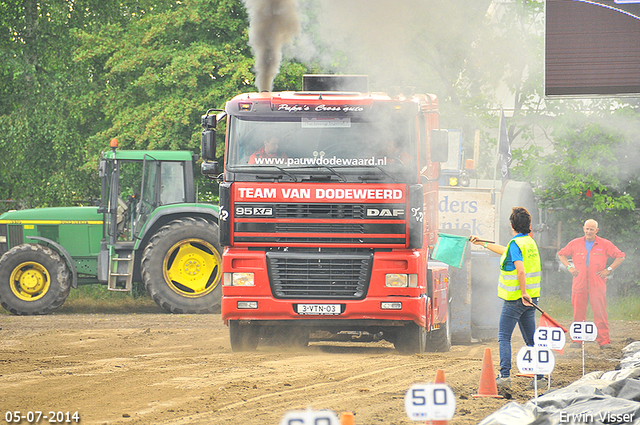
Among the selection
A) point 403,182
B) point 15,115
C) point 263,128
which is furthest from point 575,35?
point 15,115

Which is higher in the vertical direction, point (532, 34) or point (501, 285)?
point (532, 34)

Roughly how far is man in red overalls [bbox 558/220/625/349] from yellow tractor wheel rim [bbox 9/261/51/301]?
30.8ft

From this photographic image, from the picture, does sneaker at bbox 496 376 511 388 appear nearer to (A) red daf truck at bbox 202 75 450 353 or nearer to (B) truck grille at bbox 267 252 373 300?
(A) red daf truck at bbox 202 75 450 353

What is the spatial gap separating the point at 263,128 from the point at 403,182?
169 centimetres

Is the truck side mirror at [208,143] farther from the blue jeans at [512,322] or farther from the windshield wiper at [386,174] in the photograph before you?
the blue jeans at [512,322]

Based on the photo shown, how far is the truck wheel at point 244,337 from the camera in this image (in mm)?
10203

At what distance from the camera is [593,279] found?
1205 cm

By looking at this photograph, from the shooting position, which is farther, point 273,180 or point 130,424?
point 273,180

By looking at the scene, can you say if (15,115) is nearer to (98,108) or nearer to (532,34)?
(98,108)

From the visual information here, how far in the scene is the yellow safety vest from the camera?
8.29 meters

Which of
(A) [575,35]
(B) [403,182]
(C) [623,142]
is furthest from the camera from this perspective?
(C) [623,142]

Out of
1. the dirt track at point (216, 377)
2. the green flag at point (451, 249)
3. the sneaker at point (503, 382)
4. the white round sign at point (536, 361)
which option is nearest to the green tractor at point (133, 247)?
the dirt track at point (216, 377)

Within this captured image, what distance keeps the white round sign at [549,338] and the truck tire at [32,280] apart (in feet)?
34.6

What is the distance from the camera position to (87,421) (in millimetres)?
6340
